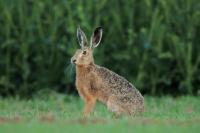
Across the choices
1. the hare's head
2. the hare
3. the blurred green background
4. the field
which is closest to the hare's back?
the hare

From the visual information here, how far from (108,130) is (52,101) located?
595 cm

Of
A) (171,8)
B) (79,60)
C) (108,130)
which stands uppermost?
(171,8)

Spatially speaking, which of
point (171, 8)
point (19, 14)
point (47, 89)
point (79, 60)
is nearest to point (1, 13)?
point (19, 14)

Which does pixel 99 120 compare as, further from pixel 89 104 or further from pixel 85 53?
pixel 85 53

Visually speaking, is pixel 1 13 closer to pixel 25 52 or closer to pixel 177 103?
pixel 25 52

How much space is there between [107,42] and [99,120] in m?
6.34

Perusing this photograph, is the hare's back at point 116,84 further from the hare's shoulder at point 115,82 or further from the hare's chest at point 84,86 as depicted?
the hare's chest at point 84,86

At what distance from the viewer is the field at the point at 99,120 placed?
31.3 feet

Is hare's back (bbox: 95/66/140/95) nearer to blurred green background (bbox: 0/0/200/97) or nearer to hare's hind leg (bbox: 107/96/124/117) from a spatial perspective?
hare's hind leg (bbox: 107/96/124/117)

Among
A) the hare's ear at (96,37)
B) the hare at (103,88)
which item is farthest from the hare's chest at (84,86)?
the hare's ear at (96,37)

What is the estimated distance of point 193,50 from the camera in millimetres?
16562

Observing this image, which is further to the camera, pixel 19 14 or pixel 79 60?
pixel 19 14

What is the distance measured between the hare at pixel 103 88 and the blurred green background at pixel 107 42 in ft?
13.1

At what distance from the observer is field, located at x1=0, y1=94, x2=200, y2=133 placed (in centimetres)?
955
